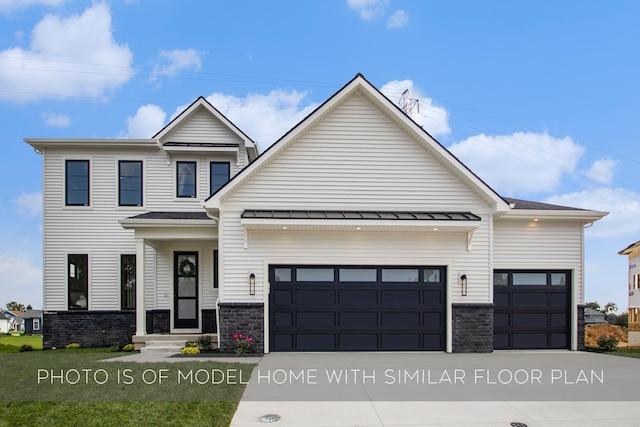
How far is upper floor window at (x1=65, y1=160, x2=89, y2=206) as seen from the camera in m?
14.8

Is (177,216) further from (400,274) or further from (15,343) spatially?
(15,343)

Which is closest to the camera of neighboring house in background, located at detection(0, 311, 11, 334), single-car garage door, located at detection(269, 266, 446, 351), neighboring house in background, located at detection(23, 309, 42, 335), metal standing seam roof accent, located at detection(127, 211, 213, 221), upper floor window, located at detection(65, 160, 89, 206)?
single-car garage door, located at detection(269, 266, 446, 351)

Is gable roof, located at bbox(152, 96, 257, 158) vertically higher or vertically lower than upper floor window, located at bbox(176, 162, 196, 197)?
higher

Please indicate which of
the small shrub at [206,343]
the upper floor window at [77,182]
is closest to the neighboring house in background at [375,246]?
the small shrub at [206,343]

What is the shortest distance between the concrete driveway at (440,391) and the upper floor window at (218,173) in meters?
6.64

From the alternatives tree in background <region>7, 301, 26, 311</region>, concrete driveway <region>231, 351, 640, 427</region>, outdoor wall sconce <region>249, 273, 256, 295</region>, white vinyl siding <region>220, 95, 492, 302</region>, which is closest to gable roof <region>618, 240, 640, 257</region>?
concrete driveway <region>231, 351, 640, 427</region>

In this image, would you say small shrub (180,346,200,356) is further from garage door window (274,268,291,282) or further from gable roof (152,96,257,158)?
gable roof (152,96,257,158)

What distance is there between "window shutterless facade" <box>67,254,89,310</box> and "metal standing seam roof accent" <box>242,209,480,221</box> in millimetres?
6975

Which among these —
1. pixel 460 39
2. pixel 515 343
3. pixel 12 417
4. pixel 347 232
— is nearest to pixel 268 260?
pixel 347 232

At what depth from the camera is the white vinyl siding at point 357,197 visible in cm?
1120

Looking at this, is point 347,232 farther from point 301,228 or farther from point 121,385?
point 121,385

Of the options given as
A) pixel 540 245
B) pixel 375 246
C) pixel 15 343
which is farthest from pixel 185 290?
pixel 15 343

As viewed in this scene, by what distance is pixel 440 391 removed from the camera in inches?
283

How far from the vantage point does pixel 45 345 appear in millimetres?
14320
